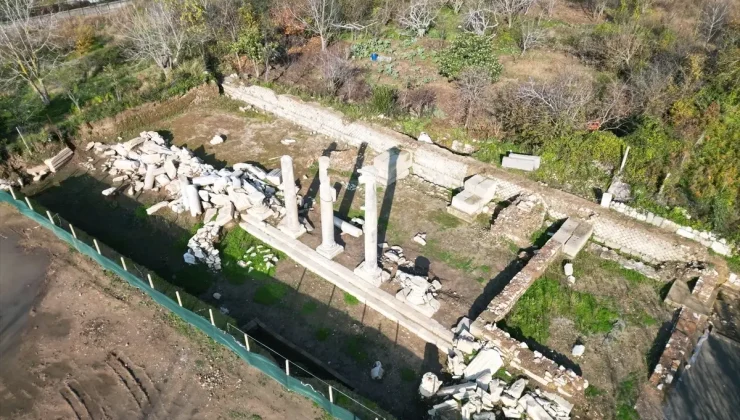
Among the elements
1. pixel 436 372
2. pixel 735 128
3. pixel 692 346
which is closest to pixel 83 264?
pixel 436 372

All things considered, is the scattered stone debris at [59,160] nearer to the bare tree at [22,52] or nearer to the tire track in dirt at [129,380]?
the bare tree at [22,52]

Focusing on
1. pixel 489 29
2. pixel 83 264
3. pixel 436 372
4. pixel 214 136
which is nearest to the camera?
pixel 436 372

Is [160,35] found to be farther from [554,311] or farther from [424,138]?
[554,311]

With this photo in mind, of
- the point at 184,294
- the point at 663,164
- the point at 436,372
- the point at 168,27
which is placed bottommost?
the point at 436,372

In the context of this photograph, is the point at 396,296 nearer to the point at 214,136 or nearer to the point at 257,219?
the point at 257,219

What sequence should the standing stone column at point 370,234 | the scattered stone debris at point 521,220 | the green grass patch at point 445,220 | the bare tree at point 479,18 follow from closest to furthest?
1. the standing stone column at point 370,234
2. the scattered stone debris at point 521,220
3. the green grass patch at point 445,220
4. the bare tree at point 479,18

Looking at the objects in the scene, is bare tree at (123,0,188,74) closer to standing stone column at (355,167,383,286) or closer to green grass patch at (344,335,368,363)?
standing stone column at (355,167,383,286)

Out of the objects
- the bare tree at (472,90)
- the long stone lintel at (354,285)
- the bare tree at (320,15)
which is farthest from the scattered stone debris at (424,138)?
the bare tree at (320,15)
